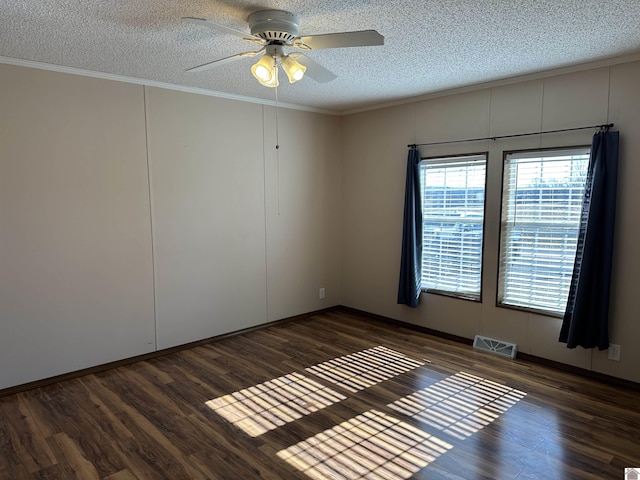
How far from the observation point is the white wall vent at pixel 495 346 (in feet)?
13.1

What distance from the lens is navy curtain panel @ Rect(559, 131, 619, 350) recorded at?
331cm

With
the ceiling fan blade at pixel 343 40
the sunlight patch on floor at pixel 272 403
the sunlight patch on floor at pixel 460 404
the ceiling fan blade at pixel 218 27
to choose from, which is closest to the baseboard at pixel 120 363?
the sunlight patch on floor at pixel 272 403


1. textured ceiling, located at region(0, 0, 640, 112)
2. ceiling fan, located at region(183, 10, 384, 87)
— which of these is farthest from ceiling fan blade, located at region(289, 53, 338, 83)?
textured ceiling, located at region(0, 0, 640, 112)

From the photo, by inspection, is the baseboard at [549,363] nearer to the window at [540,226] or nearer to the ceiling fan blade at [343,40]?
the window at [540,226]

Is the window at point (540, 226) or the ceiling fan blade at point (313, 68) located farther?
the window at point (540, 226)

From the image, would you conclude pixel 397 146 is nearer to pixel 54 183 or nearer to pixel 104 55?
pixel 104 55

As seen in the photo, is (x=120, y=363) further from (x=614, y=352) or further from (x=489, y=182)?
(x=614, y=352)

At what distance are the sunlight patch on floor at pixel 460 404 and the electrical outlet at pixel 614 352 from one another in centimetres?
83

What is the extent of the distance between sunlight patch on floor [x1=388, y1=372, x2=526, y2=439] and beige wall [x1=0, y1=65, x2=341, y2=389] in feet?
7.27

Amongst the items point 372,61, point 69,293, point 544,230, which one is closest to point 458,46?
point 372,61

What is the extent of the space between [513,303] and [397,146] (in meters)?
2.08

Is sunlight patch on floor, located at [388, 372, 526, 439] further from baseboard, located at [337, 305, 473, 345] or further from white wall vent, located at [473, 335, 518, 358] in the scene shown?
baseboard, located at [337, 305, 473, 345]

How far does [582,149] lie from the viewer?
351 centimetres

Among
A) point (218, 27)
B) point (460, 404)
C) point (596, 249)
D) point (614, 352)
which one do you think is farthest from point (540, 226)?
point (218, 27)
